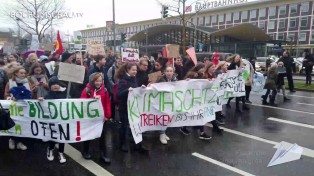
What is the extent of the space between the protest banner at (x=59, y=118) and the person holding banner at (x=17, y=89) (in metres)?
0.27

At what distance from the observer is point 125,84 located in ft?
17.1

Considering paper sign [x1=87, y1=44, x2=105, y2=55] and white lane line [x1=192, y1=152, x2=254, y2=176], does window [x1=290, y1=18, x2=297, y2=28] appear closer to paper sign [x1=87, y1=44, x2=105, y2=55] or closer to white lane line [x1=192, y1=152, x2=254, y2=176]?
paper sign [x1=87, y1=44, x2=105, y2=55]

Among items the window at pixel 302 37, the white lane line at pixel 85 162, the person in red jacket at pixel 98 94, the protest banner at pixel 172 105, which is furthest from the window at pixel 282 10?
the white lane line at pixel 85 162

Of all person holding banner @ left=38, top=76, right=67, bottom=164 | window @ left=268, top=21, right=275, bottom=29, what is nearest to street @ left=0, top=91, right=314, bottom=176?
person holding banner @ left=38, top=76, right=67, bottom=164

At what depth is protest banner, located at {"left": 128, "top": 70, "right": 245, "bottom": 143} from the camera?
17.5ft

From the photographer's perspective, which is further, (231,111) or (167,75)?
(231,111)

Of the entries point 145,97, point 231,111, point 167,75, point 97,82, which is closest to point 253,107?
point 231,111

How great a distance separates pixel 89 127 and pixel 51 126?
0.61 meters

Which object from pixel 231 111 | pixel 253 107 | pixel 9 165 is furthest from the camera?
pixel 253 107

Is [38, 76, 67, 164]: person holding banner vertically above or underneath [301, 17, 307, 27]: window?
underneath

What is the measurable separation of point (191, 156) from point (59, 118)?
93.8 inches

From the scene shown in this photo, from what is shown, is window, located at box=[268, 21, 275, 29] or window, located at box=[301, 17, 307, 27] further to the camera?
window, located at box=[268, 21, 275, 29]

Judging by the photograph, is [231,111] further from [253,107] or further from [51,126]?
[51,126]

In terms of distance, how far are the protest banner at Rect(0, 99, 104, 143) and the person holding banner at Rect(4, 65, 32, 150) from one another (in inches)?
10.5
